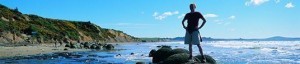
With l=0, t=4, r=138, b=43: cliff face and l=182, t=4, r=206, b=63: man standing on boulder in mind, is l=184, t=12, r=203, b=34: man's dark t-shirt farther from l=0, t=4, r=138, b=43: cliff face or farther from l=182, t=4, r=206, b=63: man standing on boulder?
l=0, t=4, r=138, b=43: cliff face

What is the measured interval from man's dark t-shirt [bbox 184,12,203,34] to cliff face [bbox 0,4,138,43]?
173 ft

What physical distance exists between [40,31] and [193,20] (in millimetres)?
69142

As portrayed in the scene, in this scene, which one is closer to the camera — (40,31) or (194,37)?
(194,37)

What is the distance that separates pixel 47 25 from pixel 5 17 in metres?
15.2

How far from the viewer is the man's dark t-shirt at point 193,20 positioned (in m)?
17.0

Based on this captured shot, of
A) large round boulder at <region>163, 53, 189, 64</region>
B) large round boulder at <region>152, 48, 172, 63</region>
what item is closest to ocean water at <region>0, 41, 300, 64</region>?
large round boulder at <region>152, 48, 172, 63</region>

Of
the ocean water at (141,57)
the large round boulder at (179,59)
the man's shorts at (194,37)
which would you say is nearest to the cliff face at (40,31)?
the ocean water at (141,57)

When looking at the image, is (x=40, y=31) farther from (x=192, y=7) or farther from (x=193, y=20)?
(x=192, y=7)

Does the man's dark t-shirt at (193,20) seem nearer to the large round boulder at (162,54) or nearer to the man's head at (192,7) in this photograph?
the man's head at (192,7)

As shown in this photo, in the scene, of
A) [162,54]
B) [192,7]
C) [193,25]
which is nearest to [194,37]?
[193,25]

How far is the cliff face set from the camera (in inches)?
2816

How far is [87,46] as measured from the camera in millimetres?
64750

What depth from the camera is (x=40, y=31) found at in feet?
274

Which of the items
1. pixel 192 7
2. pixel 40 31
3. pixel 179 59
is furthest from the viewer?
pixel 40 31
